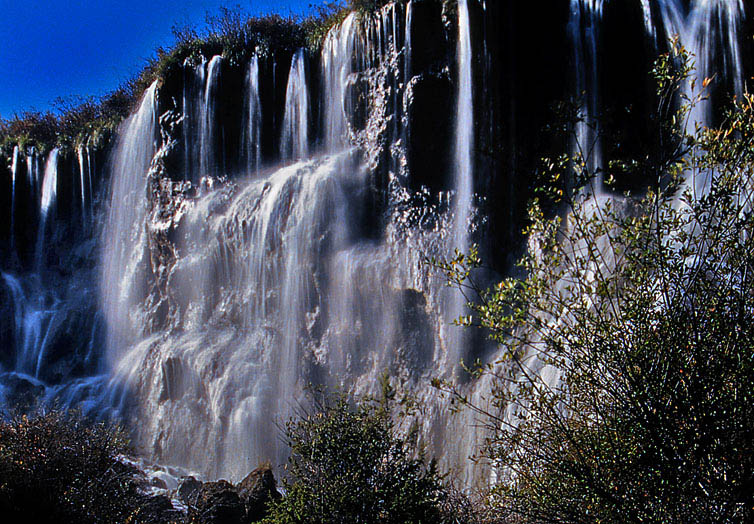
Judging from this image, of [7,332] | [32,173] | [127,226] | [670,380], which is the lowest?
[670,380]

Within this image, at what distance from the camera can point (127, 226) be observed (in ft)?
52.9

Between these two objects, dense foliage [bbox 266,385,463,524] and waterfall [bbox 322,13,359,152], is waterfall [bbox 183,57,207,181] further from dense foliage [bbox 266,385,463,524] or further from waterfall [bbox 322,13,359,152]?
dense foliage [bbox 266,385,463,524]

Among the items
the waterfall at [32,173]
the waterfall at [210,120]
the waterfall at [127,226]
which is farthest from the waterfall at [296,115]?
the waterfall at [32,173]

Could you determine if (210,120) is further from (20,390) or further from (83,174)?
(20,390)

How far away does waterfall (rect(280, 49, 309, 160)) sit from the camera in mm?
13273

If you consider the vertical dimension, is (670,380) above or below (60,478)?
above

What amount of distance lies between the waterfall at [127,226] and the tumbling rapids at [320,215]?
8cm

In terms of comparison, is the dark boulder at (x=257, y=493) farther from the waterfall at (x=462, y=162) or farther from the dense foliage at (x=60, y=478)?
the waterfall at (x=462, y=162)

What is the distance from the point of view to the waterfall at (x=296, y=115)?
13273 millimetres

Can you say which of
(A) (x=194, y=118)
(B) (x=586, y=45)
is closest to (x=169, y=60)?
(A) (x=194, y=118)

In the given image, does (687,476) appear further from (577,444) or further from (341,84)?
(341,84)

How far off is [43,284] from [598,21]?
16.1m

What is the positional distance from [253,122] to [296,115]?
1266 mm

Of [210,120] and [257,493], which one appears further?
[210,120]
